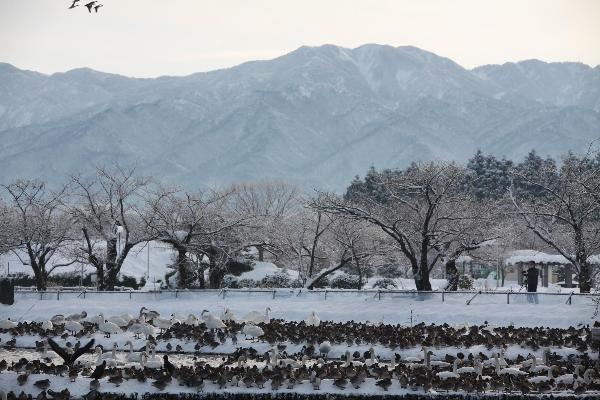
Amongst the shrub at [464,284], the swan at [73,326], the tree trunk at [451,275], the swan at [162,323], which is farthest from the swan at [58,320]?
the shrub at [464,284]

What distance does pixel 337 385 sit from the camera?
960 inches

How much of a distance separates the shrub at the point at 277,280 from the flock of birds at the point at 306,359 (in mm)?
14357

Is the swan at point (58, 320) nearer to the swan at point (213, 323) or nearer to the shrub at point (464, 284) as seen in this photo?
the swan at point (213, 323)

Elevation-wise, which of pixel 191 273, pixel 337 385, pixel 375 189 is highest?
pixel 375 189

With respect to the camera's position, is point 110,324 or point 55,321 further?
point 55,321

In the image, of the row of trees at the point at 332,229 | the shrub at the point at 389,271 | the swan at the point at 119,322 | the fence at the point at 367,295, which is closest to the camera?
the swan at the point at 119,322

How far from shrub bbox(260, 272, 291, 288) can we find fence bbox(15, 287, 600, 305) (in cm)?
1014

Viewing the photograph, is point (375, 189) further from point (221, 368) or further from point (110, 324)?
point (221, 368)

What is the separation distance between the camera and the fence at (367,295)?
34.9 m

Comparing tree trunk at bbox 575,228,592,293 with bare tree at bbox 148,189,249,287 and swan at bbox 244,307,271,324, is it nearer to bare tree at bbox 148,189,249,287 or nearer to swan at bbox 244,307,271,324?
swan at bbox 244,307,271,324

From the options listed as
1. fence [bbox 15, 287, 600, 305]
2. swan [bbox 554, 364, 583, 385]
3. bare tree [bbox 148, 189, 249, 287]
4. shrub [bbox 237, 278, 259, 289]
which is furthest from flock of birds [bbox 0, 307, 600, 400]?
shrub [bbox 237, 278, 259, 289]

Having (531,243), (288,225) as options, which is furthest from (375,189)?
(288,225)

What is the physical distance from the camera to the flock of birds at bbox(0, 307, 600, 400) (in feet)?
80.3

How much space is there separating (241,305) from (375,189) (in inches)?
2301
